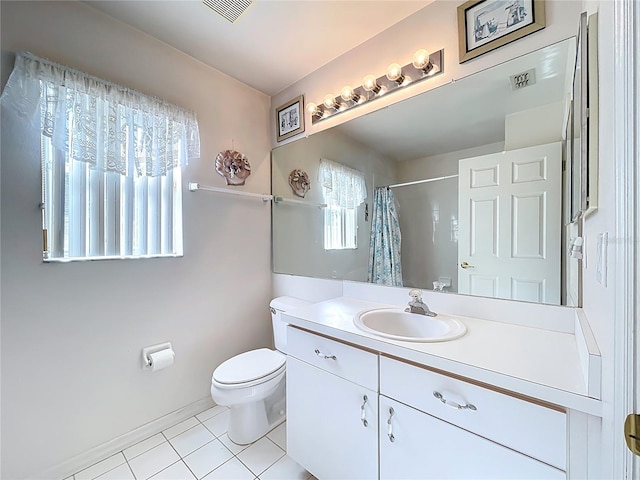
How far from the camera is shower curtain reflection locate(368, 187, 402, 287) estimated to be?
1.56 metres

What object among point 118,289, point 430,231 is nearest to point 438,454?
point 430,231

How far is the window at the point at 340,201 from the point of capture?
1765 millimetres

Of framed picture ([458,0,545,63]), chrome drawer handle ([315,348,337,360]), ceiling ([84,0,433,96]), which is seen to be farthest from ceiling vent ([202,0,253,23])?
chrome drawer handle ([315,348,337,360])

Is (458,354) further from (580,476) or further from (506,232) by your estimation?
(506,232)

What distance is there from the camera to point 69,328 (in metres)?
1.33

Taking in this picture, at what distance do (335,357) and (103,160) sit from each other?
5.00ft

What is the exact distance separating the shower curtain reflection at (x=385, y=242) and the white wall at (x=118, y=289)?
3.21 ft

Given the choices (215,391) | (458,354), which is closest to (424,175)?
(458,354)

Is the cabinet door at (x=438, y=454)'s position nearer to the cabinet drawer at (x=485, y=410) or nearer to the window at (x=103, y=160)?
the cabinet drawer at (x=485, y=410)

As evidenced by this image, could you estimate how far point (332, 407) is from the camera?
114 centimetres

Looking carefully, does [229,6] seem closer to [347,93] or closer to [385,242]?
[347,93]

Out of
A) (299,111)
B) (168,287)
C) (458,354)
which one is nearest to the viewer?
(458,354)

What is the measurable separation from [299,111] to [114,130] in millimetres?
1188

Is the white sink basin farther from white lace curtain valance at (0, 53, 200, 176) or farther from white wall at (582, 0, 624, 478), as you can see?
white lace curtain valance at (0, 53, 200, 176)
